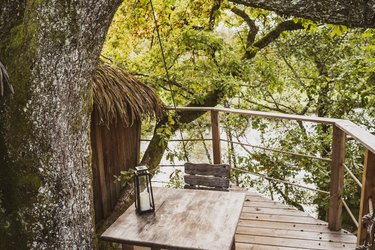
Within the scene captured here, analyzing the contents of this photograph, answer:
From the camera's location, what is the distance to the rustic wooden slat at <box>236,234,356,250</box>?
129 inches

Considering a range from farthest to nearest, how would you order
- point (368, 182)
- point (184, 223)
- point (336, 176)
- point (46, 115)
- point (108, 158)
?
point (108, 158), point (336, 176), point (368, 182), point (184, 223), point (46, 115)

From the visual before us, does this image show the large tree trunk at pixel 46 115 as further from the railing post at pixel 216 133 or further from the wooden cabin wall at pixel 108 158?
the railing post at pixel 216 133

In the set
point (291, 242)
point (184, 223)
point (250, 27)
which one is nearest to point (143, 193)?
point (184, 223)

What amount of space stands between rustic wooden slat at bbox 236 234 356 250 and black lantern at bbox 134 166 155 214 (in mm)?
1246

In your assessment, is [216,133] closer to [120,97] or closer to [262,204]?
[262,204]

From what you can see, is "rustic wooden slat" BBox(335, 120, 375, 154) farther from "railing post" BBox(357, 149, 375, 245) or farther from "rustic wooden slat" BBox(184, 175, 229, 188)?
"rustic wooden slat" BBox(184, 175, 229, 188)

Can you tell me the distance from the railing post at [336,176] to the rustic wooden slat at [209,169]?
3.52ft

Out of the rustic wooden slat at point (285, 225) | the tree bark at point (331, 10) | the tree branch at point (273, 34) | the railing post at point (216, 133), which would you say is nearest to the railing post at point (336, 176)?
the rustic wooden slat at point (285, 225)

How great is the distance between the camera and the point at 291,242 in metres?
3.38

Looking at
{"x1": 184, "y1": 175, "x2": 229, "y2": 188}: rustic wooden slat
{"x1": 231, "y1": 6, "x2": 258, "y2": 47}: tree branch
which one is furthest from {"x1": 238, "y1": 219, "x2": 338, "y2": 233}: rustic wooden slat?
{"x1": 231, "y1": 6, "x2": 258, "y2": 47}: tree branch

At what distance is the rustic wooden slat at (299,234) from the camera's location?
11.1 ft

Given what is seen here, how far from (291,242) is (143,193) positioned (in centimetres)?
165

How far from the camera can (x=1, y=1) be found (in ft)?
7.47

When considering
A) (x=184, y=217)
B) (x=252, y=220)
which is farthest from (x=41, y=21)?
(x=252, y=220)
